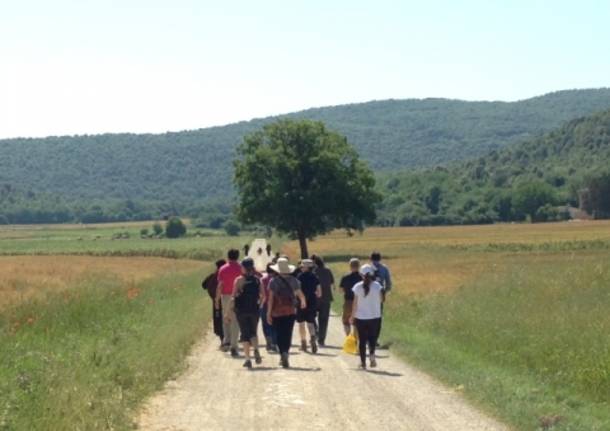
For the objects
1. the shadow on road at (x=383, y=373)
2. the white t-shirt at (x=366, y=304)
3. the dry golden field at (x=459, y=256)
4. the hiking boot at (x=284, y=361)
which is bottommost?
the dry golden field at (x=459, y=256)

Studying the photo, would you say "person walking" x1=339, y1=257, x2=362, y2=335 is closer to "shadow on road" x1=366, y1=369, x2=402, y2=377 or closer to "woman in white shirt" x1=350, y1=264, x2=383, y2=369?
"woman in white shirt" x1=350, y1=264, x2=383, y2=369

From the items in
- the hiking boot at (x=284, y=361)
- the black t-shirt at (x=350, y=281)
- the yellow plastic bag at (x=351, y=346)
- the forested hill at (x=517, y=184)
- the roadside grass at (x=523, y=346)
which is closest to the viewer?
the roadside grass at (x=523, y=346)

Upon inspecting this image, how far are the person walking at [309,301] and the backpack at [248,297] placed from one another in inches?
85.5

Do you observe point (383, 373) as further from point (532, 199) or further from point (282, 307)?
→ point (532, 199)

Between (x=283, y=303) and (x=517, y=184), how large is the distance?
5332 inches

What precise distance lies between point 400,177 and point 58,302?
157 meters

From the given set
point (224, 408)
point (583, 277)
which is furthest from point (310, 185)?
point (224, 408)

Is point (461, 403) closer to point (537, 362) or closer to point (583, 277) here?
point (537, 362)

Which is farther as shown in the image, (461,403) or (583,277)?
(583,277)

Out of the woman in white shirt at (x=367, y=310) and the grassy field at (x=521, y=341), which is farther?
the woman in white shirt at (x=367, y=310)

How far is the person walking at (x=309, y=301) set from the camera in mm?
20625

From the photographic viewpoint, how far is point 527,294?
27.2 meters

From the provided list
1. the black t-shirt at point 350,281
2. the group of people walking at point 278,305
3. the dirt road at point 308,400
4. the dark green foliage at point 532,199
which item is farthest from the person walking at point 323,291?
the dark green foliage at point 532,199

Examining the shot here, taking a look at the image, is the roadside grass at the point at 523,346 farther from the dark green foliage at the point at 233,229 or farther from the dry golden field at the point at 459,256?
the dark green foliage at the point at 233,229
